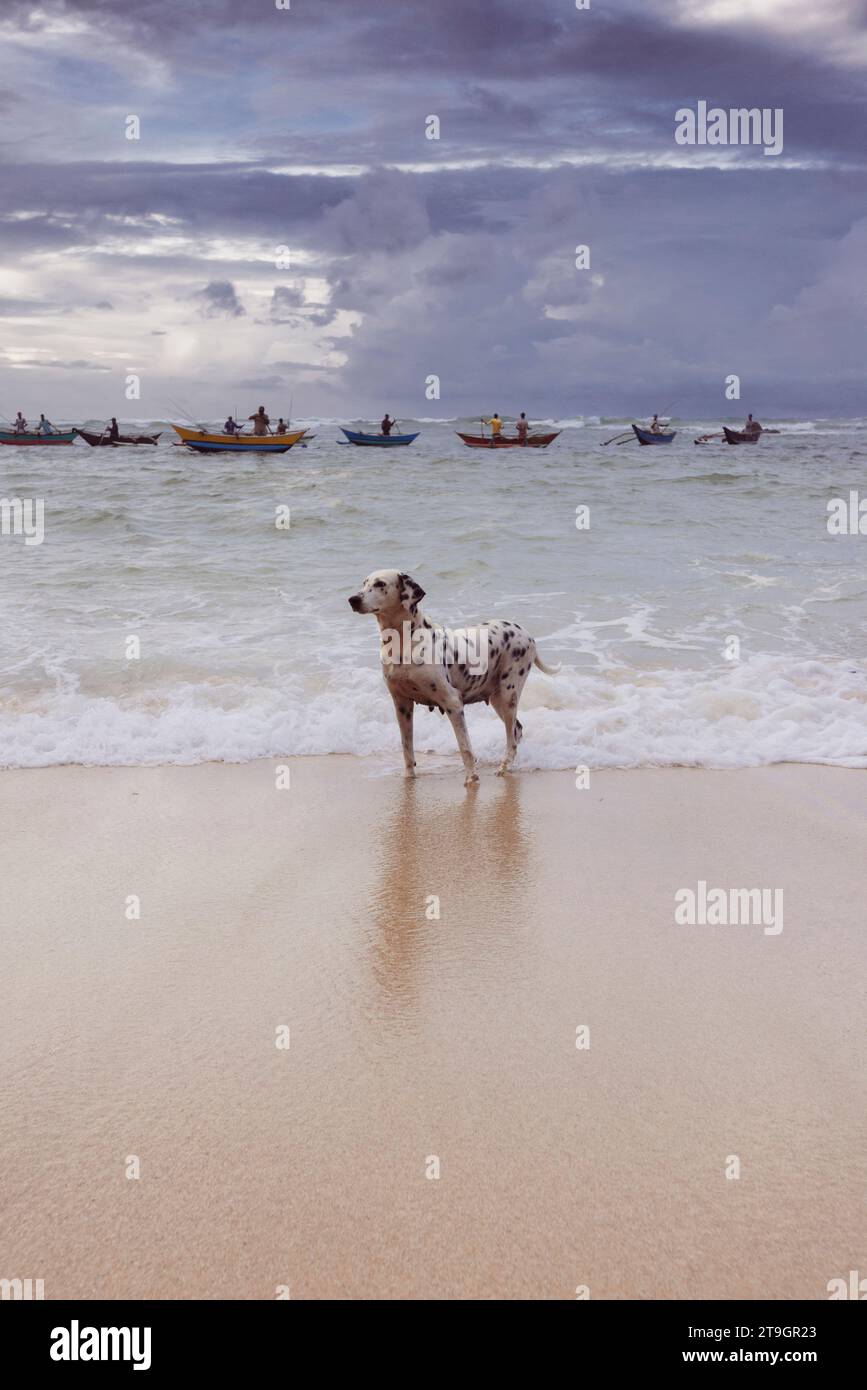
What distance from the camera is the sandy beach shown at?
263 centimetres

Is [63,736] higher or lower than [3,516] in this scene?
lower

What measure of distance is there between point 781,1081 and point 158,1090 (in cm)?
205

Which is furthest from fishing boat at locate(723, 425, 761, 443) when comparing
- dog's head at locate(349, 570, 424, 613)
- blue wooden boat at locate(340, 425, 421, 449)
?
dog's head at locate(349, 570, 424, 613)

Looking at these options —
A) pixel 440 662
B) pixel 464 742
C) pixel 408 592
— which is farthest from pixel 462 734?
→ pixel 408 592

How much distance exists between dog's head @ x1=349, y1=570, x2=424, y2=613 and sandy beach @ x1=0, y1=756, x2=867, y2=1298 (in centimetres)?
133

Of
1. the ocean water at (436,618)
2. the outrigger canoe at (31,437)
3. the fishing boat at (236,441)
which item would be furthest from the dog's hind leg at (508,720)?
the outrigger canoe at (31,437)

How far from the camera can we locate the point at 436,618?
448 inches

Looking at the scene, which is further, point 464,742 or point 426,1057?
point 464,742

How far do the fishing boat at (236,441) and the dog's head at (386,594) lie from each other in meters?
39.9

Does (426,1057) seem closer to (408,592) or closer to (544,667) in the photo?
(408,592)

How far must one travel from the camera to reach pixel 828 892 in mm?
4926

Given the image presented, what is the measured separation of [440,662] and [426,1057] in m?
3.42
